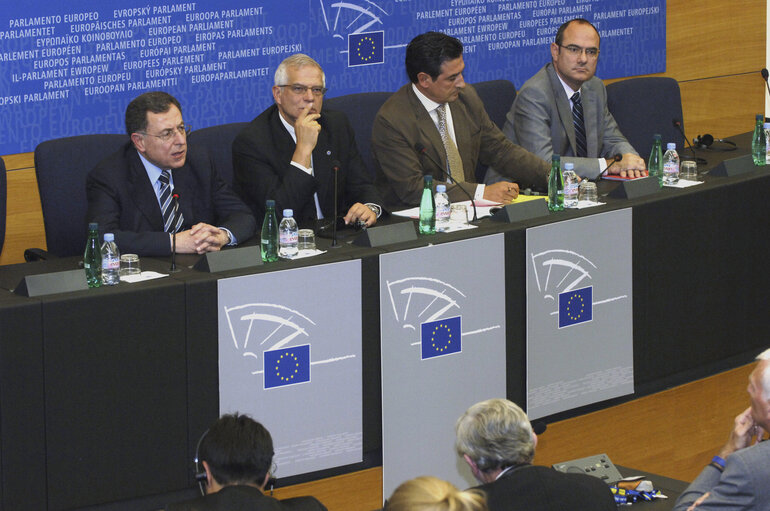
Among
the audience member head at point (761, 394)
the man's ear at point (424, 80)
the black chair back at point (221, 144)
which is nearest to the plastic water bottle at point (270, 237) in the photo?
the black chair back at point (221, 144)

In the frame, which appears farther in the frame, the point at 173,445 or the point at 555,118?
the point at 555,118

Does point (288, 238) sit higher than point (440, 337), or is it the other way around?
point (288, 238)

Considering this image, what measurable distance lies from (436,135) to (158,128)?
1269mm

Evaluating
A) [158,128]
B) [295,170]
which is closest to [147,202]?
[158,128]

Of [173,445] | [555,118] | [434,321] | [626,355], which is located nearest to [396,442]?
[434,321]

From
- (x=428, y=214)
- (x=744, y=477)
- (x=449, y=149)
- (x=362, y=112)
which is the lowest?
(x=744, y=477)

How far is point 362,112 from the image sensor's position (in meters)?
5.08

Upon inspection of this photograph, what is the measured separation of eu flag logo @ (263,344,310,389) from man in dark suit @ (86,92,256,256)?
1.75ft

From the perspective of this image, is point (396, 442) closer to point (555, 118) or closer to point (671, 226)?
point (671, 226)

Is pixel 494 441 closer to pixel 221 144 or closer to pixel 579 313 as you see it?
pixel 579 313

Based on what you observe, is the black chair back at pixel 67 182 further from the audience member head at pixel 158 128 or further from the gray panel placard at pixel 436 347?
the gray panel placard at pixel 436 347

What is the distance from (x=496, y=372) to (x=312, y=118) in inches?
46.4

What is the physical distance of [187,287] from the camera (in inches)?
134

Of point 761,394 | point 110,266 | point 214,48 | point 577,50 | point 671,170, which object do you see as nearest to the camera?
point 761,394
